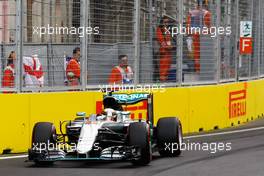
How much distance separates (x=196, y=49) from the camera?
1838 centimetres

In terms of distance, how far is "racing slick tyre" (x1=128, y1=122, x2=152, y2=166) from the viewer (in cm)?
1093

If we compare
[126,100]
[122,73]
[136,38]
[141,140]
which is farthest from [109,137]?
[136,38]

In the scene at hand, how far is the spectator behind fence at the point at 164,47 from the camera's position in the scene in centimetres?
1723

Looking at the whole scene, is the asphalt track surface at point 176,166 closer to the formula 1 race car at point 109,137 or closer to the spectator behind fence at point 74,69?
the formula 1 race car at point 109,137

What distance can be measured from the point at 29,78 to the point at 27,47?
1.96 ft

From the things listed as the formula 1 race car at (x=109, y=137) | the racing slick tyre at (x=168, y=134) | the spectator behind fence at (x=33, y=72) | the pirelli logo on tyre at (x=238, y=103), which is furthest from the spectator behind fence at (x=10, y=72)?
the pirelli logo on tyre at (x=238, y=103)

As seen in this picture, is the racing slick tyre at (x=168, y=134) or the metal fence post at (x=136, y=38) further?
the metal fence post at (x=136, y=38)

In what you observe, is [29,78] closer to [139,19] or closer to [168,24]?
[139,19]

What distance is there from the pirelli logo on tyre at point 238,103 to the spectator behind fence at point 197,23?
4.82ft

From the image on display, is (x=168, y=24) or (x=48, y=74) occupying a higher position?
(x=168, y=24)

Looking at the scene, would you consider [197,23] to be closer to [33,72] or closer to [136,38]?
[136,38]

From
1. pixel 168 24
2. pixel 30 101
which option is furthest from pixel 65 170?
pixel 168 24

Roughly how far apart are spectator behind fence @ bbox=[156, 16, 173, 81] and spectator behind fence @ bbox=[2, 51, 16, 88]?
436cm

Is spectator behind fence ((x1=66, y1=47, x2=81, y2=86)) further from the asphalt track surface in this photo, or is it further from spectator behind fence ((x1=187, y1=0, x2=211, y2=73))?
spectator behind fence ((x1=187, y1=0, x2=211, y2=73))
